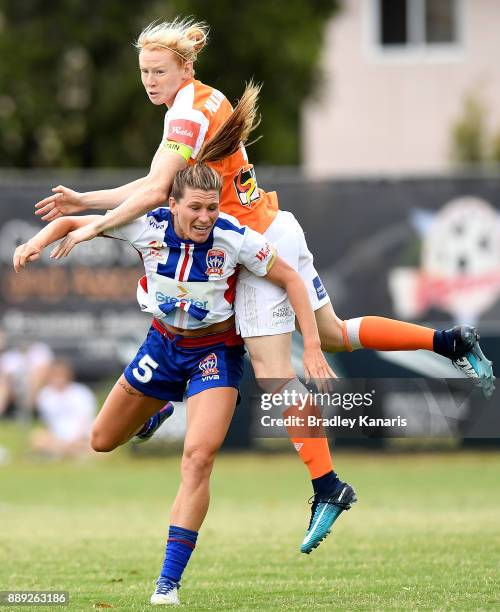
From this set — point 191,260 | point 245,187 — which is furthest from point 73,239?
point 245,187

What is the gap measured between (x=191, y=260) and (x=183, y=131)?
625mm

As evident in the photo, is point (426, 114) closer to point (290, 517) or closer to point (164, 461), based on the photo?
point (164, 461)

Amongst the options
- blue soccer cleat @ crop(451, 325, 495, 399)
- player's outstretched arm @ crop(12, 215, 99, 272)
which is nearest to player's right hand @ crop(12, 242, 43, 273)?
player's outstretched arm @ crop(12, 215, 99, 272)

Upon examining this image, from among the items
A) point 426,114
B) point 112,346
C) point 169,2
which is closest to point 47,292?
point 112,346

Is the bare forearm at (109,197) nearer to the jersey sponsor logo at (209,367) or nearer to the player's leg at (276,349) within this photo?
the player's leg at (276,349)

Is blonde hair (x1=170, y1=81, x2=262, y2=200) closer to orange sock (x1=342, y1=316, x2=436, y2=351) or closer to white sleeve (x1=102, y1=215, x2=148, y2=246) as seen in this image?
white sleeve (x1=102, y1=215, x2=148, y2=246)

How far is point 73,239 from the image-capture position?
21.7 feet

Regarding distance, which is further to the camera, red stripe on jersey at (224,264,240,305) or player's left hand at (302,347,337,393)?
red stripe on jersey at (224,264,240,305)

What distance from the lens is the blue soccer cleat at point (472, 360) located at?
22.9 feet

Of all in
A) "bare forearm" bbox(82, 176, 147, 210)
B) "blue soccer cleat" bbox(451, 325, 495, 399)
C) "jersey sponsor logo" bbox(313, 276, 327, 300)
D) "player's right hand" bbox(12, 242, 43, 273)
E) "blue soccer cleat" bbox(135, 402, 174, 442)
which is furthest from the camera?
"blue soccer cleat" bbox(135, 402, 174, 442)

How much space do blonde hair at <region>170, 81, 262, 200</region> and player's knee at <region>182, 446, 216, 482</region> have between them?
47.4 inches

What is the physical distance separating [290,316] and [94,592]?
1765 mm

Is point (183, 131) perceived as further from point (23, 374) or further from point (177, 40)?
point (23, 374)

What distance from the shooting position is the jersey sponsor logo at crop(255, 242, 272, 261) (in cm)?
678
